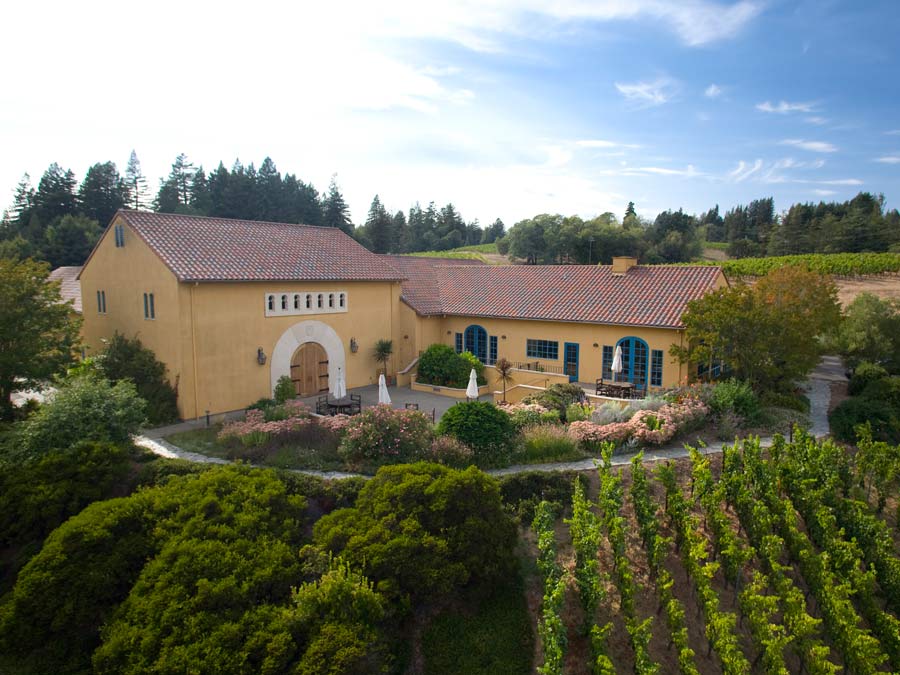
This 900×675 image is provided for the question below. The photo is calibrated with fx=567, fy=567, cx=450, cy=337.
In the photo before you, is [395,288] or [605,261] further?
[605,261]

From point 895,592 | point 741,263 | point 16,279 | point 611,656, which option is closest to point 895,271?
point 741,263

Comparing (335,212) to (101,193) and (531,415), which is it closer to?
(101,193)

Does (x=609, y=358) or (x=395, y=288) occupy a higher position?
(x=395, y=288)

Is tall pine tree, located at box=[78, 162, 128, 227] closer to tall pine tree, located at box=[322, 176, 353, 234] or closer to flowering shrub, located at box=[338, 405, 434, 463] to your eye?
tall pine tree, located at box=[322, 176, 353, 234]

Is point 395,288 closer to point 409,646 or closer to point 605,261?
point 409,646

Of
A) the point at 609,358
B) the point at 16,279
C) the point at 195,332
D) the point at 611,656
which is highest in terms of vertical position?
the point at 16,279

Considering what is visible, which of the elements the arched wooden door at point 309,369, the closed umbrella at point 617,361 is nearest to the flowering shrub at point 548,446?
the closed umbrella at point 617,361

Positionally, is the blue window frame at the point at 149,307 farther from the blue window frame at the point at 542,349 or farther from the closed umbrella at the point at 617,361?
the closed umbrella at the point at 617,361
